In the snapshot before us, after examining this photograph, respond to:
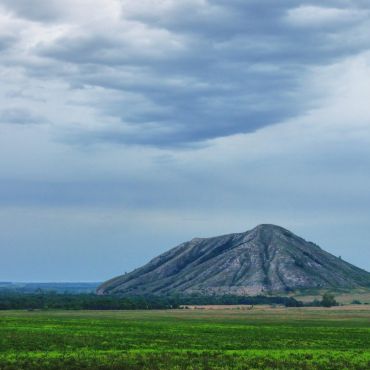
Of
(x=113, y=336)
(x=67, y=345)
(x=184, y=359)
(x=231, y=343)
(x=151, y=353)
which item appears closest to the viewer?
(x=184, y=359)

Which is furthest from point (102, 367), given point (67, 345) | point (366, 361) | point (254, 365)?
point (366, 361)

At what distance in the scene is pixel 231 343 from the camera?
285 ft

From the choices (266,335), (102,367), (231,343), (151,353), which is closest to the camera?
(102,367)

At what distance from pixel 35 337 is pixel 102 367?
114ft

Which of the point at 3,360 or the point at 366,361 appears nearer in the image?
the point at 3,360

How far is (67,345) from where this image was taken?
7931cm

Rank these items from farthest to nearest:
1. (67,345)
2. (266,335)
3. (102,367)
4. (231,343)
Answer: (266,335) → (231,343) → (67,345) → (102,367)

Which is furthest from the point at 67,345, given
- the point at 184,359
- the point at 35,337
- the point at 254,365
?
the point at 254,365

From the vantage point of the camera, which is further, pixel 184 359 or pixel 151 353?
pixel 151 353

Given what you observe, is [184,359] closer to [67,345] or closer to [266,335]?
[67,345]

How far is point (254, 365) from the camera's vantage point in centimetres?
6162

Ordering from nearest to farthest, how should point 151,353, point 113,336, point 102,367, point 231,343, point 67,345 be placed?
point 102,367 → point 151,353 → point 67,345 → point 231,343 → point 113,336

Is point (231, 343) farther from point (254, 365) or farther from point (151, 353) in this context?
point (254, 365)

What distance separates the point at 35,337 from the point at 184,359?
1326 inches
